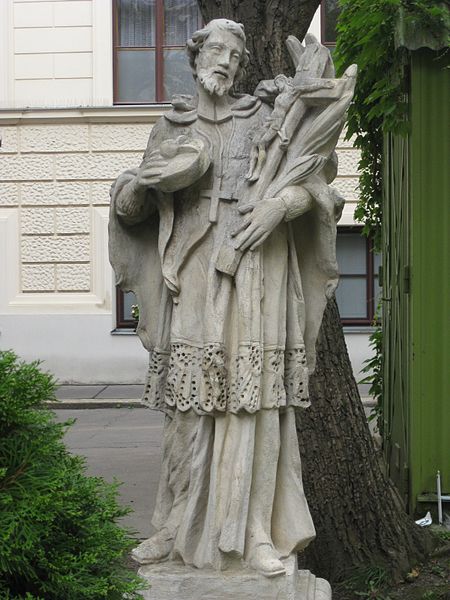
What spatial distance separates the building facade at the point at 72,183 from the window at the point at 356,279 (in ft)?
0.05

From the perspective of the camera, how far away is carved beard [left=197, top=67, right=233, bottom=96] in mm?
4254

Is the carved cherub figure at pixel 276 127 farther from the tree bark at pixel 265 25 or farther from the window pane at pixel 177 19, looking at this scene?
the window pane at pixel 177 19

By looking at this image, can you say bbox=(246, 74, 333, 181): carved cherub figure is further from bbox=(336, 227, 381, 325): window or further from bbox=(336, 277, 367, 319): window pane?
bbox=(336, 277, 367, 319): window pane

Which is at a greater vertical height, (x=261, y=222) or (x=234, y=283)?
(x=261, y=222)

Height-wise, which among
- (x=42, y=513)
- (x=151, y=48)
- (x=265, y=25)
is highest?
(x=151, y=48)

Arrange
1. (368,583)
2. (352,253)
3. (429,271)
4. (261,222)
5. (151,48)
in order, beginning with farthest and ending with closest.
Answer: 1. (151,48)
2. (352,253)
3. (429,271)
4. (368,583)
5. (261,222)

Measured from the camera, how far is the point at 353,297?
1698cm

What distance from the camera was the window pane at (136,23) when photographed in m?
17.1

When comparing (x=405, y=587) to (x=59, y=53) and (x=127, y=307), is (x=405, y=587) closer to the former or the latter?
(x=127, y=307)

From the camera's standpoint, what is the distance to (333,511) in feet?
21.4

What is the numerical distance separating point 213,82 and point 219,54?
11 cm

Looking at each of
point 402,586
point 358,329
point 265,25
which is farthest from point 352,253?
point 402,586

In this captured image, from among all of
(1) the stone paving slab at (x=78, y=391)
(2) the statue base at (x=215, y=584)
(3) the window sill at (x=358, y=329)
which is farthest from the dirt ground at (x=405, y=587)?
(3) the window sill at (x=358, y=329)

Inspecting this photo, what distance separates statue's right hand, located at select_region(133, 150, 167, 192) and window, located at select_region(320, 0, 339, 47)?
41.5 feet
